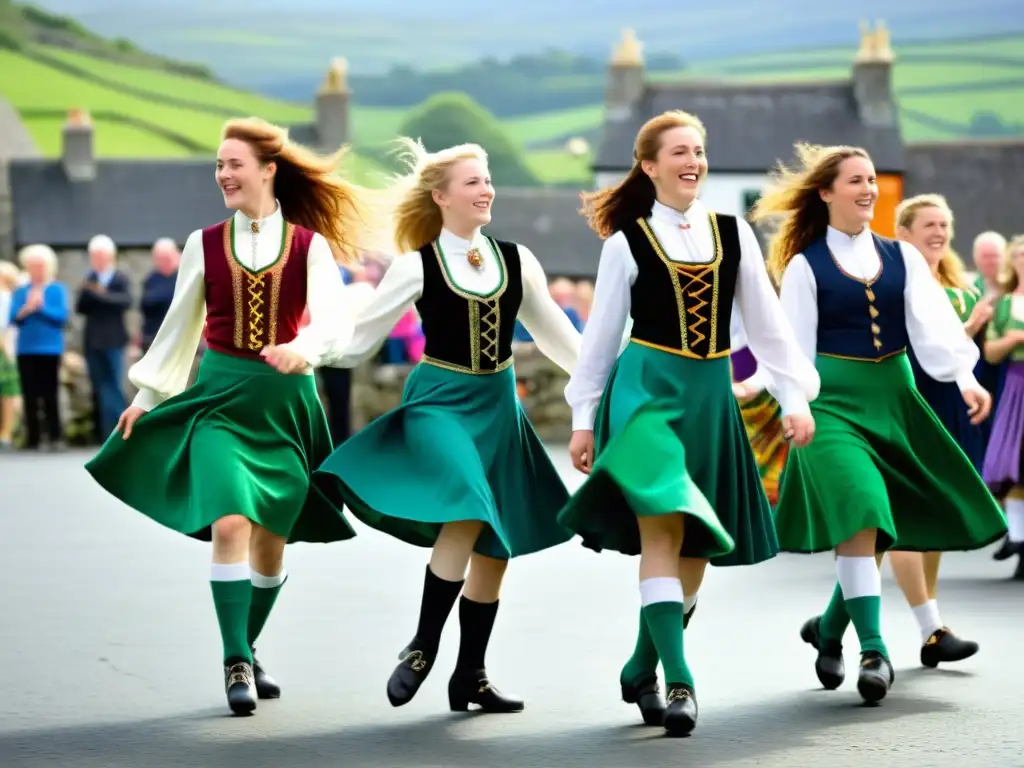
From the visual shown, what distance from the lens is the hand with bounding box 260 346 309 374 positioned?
680 cm

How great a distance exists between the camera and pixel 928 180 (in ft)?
183

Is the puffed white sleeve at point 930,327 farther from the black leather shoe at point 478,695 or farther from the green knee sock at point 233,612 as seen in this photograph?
the green knee sock at point 233,612

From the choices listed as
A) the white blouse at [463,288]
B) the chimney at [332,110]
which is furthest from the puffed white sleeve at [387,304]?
the chimney at [332,110]

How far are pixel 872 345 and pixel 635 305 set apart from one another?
112cm

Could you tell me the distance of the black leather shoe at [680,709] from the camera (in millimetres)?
6301

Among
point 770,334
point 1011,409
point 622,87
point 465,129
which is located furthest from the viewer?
point 465,129

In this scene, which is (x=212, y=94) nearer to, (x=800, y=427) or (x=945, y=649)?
(x=945, y=649)

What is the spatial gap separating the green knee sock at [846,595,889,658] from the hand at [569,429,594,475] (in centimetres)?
111

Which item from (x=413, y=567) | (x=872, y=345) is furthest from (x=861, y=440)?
(x=413, y=567)

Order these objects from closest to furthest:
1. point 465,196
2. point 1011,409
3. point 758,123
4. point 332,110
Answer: point 465,196, point 1011,409, point 332,110, point 758,123

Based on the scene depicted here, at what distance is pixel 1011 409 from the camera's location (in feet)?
36.9

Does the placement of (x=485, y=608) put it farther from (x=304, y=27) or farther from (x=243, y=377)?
(x=304, y=27)

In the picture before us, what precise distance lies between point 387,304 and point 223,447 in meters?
0.72

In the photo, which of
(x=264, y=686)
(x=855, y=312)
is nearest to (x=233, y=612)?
(x=264, y=686)
